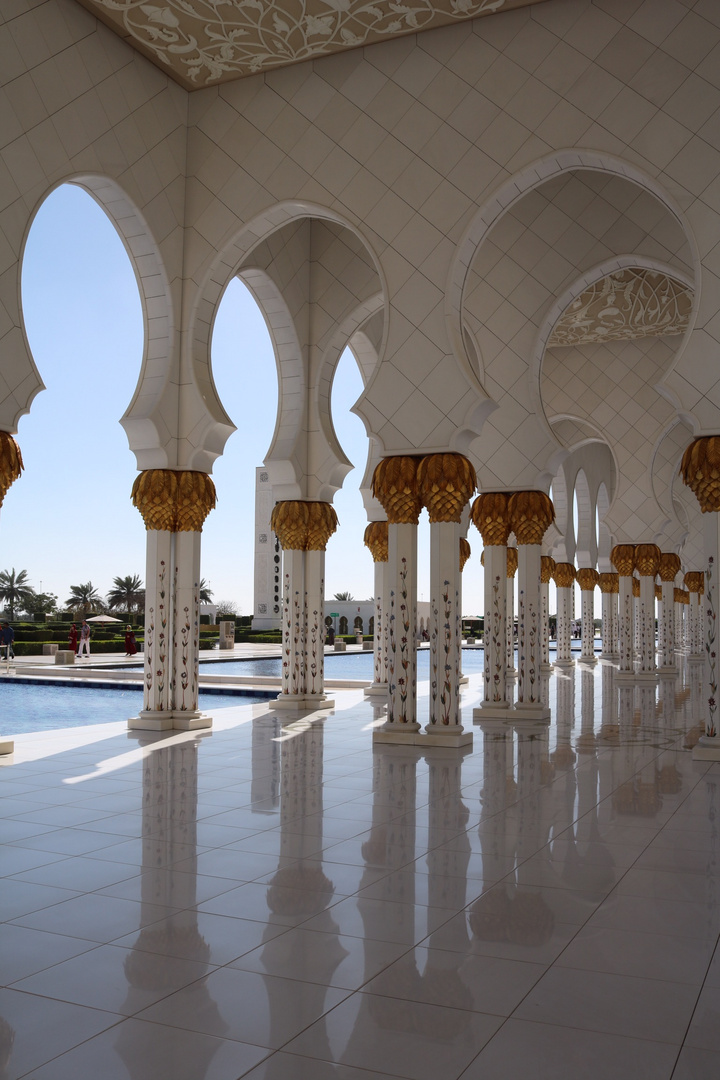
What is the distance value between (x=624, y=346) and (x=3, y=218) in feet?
28.5

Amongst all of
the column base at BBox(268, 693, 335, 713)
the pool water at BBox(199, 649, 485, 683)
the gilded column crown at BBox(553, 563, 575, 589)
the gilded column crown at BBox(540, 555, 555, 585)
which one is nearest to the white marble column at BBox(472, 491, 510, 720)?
the column base at BBox(268, 693, 335, 713)

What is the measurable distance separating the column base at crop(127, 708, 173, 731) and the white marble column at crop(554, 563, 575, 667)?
34.0 feet

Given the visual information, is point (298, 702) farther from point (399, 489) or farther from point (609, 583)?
point (609, 583)

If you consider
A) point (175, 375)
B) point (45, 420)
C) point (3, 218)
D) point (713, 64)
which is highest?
point (45, 420)

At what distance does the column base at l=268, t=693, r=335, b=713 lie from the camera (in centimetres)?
875

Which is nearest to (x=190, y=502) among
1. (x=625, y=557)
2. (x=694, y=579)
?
(x=625, y=557)

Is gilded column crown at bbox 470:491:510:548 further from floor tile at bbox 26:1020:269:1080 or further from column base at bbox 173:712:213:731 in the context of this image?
floor tile at bbox 26:1020:269:1080

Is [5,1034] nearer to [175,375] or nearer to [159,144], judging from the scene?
[175,375]

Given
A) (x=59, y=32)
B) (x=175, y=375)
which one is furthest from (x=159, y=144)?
(x=175, y=375)

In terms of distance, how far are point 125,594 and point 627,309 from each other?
38.2 metres

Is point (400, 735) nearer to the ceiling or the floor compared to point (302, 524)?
nearer to the floor

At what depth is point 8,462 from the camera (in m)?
5.54

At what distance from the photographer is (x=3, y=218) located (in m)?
5.59

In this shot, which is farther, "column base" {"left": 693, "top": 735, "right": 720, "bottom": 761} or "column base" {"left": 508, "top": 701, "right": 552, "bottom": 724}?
"column base" {"left": 508, "top": 701, "right": 552, "bottom": 724}
